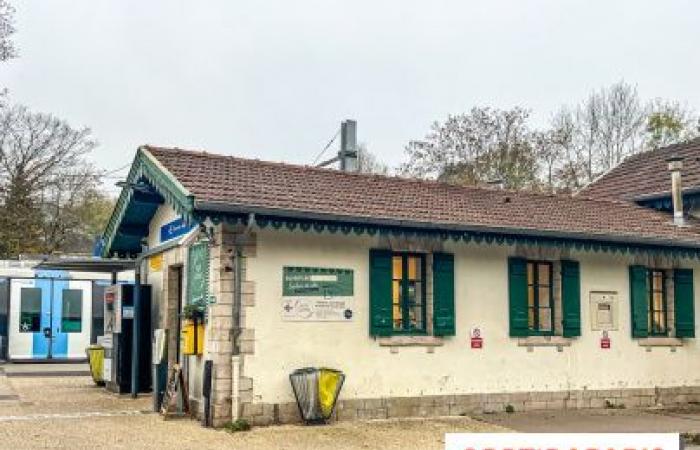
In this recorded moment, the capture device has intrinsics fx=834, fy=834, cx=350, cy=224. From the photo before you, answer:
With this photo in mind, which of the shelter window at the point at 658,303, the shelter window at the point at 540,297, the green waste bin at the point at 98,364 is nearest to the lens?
the shelter window at the point at 540,297

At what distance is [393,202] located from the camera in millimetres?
13320

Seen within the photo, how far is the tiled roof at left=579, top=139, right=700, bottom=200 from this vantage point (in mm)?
19078

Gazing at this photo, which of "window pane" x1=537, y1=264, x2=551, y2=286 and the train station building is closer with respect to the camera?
the train station building

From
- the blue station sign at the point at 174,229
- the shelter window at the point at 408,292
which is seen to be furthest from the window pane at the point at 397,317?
the blue station sign at the point at 174,229

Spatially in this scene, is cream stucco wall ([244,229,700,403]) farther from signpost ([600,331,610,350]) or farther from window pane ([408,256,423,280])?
window pane ([408,256,423,280])

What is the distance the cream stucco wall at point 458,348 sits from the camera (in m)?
11.4

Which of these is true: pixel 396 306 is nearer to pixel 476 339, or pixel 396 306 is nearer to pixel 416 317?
pixel 416 317

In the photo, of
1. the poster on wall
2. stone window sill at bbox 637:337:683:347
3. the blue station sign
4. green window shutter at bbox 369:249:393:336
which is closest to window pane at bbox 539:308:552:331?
stone window sill at bbox 637:337:683:347

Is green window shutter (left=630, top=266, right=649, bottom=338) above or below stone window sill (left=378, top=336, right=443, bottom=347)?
above

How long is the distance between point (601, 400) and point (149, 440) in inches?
308

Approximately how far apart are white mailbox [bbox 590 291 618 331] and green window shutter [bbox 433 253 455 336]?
9.71ft

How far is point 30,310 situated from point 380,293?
15.1 meters

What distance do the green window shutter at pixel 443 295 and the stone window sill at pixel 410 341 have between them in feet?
0.40

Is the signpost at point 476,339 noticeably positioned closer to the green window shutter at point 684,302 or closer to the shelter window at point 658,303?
the shelter window at point 658,303
